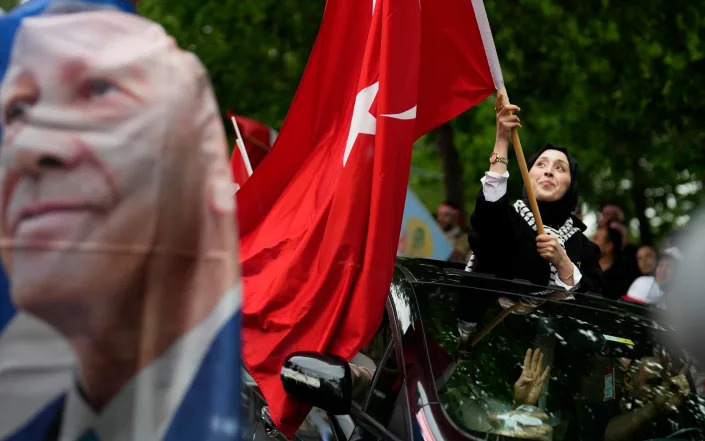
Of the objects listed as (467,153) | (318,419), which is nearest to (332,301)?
(318,419)

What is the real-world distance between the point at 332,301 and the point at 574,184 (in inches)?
74.6

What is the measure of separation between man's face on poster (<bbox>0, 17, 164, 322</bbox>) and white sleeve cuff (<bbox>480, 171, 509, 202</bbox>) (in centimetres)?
279

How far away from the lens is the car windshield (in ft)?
12.1

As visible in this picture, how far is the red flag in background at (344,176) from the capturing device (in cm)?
397

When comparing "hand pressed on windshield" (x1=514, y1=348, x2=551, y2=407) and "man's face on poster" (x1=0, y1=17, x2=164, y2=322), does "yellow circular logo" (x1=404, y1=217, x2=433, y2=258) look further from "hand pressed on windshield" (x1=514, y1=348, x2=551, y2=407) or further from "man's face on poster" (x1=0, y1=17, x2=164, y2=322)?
"man's face on poster" (x1=0, y1=17, x2=164, y2=322)

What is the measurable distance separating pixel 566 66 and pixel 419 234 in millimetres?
2918

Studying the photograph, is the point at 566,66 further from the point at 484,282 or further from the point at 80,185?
the point at 80,185

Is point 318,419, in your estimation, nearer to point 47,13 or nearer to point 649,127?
point 47,13

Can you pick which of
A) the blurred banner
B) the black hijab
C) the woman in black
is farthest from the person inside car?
the blurred banner

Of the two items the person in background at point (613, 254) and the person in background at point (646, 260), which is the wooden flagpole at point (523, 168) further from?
the person in background at point (646, 260)

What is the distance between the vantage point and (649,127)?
35.3 ft

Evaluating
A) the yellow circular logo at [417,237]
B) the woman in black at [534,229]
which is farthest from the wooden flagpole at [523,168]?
the yellow circular logo at [417,237]

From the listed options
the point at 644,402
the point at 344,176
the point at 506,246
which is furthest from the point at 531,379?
the point at 506,246

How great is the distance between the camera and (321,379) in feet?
11.9
